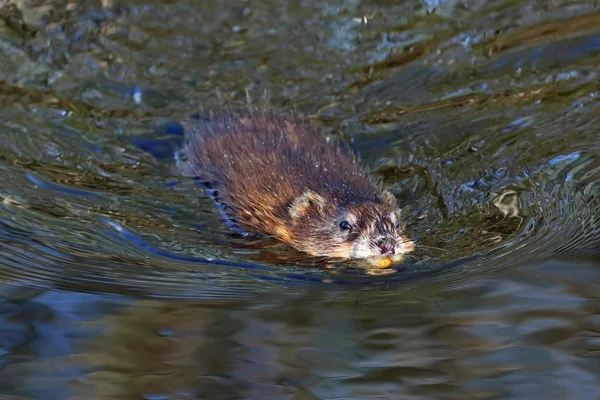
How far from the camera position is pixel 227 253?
518 cm

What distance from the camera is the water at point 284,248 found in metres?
3.94

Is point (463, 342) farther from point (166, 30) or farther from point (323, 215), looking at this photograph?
point (166, 30)

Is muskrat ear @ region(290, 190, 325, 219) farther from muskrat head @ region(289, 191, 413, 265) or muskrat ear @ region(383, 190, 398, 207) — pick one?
muskrat ear @ region(383, 190, 398, 207)

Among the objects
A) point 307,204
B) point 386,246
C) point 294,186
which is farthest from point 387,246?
point 294,186

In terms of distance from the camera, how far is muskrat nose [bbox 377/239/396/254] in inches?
193

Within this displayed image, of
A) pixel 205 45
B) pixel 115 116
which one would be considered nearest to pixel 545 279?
pixel 115 116

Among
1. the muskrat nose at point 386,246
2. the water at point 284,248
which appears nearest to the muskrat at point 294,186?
the muskrat nose at point 386,246

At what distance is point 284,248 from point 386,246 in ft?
2.83

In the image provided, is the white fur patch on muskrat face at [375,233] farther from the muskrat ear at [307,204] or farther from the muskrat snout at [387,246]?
the muskrat ear at [307,204]

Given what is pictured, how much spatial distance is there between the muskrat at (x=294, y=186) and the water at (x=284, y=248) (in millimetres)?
199

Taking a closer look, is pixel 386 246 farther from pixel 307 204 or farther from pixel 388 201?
pixel 307 204

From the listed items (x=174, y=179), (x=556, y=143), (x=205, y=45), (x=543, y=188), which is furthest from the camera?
(x=205, y=45)

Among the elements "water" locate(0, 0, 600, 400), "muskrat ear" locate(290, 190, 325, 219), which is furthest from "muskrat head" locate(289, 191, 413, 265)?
"water" locate(0, 0, 600, 400)

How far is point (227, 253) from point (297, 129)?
168cm
